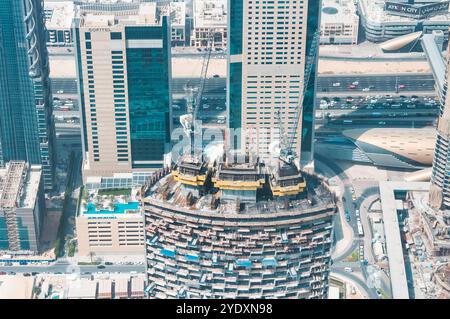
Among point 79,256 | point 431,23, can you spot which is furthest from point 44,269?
point 431,23

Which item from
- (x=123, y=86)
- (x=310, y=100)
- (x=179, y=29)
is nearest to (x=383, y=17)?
(x=179, y=29)

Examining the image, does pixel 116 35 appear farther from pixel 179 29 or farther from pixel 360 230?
pixel 179 29

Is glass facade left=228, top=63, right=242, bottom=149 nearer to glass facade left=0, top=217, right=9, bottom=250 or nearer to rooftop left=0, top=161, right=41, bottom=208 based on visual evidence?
rooftop left=0, top=161, right=41, bottom=208

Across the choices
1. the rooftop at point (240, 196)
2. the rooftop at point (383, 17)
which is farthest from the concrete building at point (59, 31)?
the rooftop at point (240, 196)

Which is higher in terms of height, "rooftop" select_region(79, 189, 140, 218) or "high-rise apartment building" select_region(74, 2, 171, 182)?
"high-rise apartment building" select_region(74, 2, 171, 182)

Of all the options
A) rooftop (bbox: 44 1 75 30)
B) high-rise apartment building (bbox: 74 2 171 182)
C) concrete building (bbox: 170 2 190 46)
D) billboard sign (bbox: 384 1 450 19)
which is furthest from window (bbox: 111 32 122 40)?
billboard sign (bbox: 384 1 450 19)
